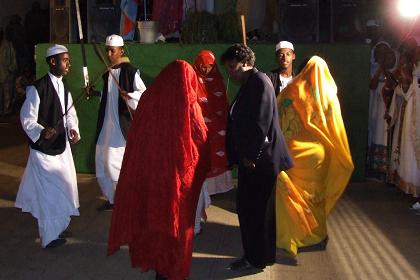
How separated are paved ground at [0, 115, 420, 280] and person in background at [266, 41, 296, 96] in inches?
57.7

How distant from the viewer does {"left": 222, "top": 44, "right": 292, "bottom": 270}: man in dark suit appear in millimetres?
4699

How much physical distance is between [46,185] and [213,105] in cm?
207

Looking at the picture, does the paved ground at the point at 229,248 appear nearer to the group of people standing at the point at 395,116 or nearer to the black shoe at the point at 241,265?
the black shoe at the point at 241,265

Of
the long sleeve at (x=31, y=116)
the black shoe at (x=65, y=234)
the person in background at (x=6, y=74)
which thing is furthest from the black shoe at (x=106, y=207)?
the person in background at (x=6, y=74)

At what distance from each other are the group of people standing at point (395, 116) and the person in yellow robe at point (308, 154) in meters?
1.85

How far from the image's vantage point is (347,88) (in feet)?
26.3

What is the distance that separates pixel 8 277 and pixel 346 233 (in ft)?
10.2

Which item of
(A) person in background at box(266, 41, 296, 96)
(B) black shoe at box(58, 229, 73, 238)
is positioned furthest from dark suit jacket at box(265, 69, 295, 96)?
(B) black shoe at box(58, 229, 73, 238)

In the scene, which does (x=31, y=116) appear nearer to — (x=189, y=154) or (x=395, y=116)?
(x=189, y=154)

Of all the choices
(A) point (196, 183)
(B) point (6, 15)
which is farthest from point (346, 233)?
(B) point (6, 15)

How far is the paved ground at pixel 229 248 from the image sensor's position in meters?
5.03

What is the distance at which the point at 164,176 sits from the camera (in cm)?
437

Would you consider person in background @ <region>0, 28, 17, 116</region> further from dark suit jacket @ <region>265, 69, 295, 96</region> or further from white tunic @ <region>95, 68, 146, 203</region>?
dark suit jacket @ <region>265, 69, 295, 96</region>

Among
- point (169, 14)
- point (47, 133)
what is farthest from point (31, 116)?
point (169, 14)
